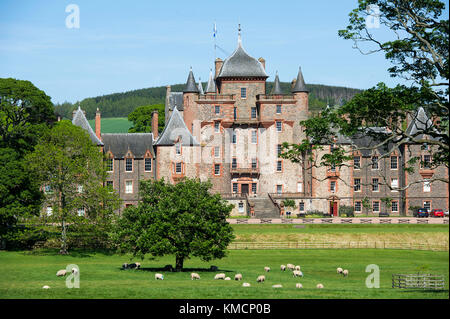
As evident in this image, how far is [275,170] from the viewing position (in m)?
91.1

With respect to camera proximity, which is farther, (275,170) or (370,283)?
(275,170)

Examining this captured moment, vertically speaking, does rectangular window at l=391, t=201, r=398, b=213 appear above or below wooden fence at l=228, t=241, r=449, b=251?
above

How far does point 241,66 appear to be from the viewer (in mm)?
92500

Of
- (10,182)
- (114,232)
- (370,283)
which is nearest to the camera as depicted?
(370,283)

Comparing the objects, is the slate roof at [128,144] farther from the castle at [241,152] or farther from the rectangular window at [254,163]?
the rectangular window at [254,163]

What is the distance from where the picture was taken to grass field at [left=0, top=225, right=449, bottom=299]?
3262 cm

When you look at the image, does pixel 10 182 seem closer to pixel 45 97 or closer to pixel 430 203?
pixel 45 97

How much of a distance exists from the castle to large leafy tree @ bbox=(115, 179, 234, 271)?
127 feet

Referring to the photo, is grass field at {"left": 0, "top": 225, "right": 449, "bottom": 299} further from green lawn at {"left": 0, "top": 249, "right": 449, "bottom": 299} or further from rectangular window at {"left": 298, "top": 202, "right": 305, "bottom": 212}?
rectangular window at {"left": 298, "top": 202, "right": 305, "bottom": 212}

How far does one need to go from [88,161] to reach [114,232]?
1290cm

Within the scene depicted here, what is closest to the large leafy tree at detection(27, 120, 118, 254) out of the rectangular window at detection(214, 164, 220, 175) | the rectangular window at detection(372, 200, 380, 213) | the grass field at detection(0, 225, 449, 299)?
the grass field at detection(0, 225, 449, 299)

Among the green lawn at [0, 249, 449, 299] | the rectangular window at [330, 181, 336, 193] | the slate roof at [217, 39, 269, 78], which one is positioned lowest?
the green lawn at [0, 249, 449, 299]
